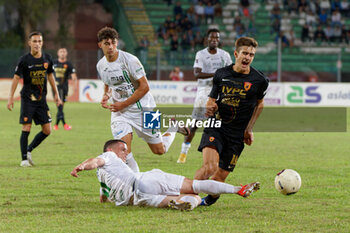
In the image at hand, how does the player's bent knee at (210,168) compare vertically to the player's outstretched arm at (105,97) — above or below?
below

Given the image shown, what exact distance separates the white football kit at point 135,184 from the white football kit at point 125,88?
123 cm

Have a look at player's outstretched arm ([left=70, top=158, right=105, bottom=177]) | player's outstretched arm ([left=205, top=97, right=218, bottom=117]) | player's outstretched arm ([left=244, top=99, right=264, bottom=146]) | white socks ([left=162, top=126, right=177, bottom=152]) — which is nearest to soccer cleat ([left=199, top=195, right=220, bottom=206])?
player's outstretched arm ([left=244, top=99, right=264, bottom=146])

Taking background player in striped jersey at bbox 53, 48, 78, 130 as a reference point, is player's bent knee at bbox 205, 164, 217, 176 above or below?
below

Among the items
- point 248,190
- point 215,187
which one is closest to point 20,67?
point 215,187

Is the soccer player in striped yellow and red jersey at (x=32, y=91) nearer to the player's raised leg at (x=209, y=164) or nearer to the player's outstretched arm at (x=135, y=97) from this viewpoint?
the player's outstretched arm at (x=135, y=97)

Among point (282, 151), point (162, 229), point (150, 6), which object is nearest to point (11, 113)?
point (282, 151)

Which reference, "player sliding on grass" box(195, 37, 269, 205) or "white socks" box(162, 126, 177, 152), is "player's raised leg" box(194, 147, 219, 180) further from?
"white socks" box(162, 126, 177, 152)

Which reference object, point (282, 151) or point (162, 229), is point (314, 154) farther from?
point (162, 229)

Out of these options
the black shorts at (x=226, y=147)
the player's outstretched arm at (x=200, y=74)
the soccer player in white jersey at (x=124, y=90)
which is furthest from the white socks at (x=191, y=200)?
the player's outstretched arm at (x=200, y=74)

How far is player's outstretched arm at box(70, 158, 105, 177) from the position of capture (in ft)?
21.0

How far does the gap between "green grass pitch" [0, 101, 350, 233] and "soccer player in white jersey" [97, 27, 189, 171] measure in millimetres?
899

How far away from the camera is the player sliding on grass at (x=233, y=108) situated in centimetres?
747

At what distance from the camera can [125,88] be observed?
8359 mm

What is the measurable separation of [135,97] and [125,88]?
0.68 ft
